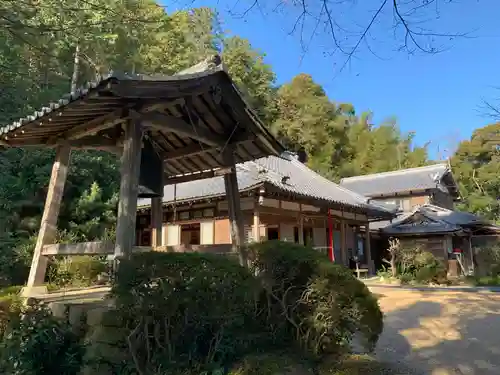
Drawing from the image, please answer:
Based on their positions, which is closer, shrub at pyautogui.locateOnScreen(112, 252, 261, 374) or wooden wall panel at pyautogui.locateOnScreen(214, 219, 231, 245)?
shrub at pyautogui.locateOnScreen(112, 252, 261, 374)

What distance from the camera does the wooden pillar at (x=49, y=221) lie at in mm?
4781

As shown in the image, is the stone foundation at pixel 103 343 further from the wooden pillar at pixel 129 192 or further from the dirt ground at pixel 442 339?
the dirt ground at pixel 442 339

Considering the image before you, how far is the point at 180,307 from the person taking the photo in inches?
125

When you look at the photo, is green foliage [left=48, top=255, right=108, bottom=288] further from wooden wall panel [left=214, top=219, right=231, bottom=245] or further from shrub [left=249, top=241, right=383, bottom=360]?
shrub [left=249, top=241, right=383, bottom=360]

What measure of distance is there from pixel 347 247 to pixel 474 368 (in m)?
13.7

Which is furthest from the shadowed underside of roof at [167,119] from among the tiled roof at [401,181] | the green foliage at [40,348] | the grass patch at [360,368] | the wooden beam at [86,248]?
the tiled roof at [401,181]

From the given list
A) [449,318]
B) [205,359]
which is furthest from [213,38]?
[205,359]

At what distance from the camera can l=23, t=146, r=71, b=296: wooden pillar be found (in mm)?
4781

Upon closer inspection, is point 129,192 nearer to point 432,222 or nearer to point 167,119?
point 167,119

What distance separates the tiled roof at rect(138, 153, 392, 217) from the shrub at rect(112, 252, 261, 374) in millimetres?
5894

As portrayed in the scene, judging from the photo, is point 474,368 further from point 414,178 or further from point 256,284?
point 414,178

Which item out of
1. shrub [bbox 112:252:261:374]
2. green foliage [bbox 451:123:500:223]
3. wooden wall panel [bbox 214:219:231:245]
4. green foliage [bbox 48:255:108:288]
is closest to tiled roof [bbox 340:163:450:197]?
green foliage [bbox 451:123:500:223]

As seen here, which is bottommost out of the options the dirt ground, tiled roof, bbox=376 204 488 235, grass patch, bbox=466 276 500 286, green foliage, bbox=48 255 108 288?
grass patch, bbox=466 276 500 286

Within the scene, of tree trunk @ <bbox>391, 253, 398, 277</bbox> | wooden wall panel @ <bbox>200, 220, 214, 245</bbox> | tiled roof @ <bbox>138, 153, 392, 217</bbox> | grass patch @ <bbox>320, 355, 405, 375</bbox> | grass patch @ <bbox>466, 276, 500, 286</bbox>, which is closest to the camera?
grass patch @ <bbox>320, 355, 405, 375</bbox>
